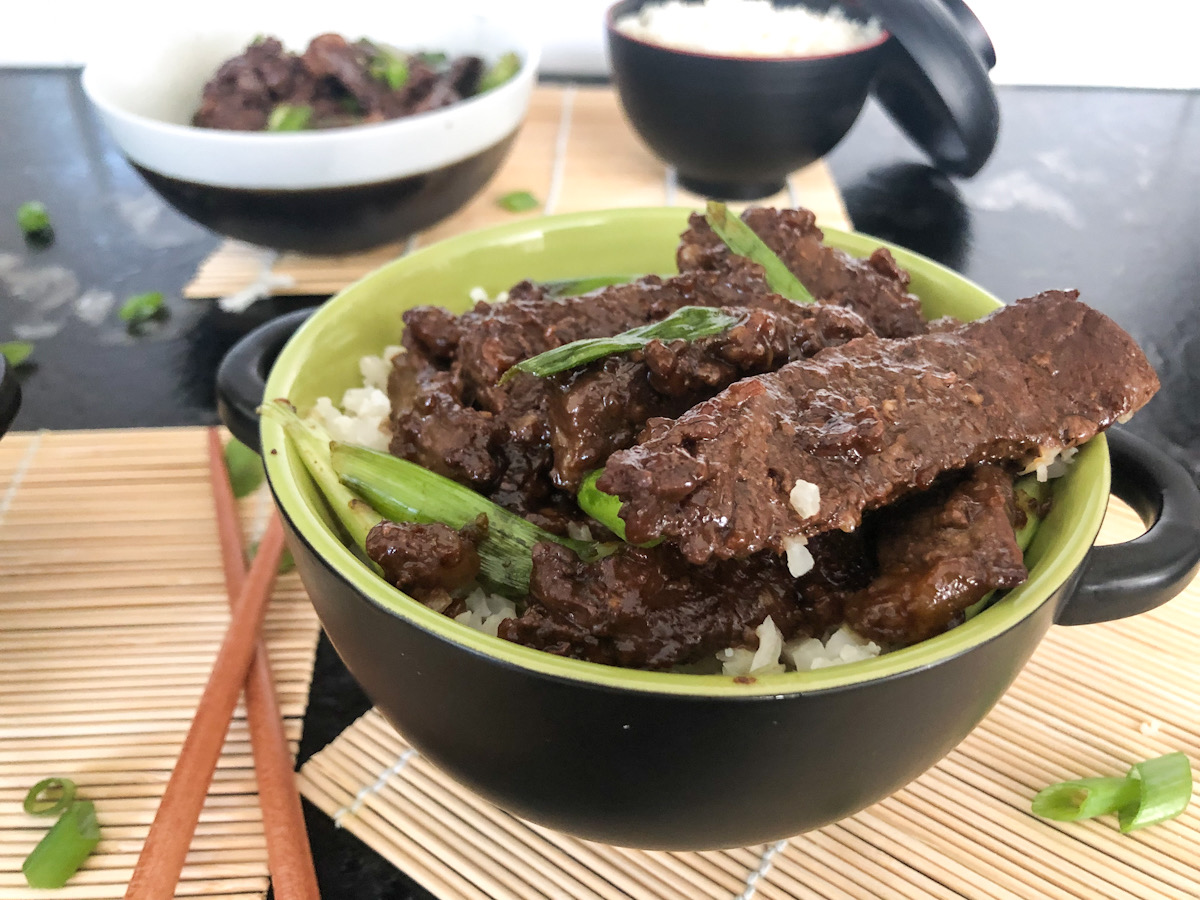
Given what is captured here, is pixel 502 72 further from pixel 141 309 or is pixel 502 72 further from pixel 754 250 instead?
pixel 754 250

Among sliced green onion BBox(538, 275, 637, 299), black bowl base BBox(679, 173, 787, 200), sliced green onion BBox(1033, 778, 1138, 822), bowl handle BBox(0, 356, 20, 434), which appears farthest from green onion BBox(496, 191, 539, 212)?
sliced green onion BBox(1033, 778, 1138, 822)

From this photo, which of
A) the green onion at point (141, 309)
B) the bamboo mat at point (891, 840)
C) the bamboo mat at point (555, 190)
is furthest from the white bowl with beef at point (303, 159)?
the bamboo mat at point (891, 840)

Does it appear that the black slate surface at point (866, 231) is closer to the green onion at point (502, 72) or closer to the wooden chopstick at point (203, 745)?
the wooden chopstick at point (203, 745)

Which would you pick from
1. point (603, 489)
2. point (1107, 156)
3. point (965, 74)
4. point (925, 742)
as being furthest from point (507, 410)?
point (1107, 156)

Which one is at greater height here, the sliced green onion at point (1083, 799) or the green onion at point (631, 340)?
the green onion at point (631, 340)

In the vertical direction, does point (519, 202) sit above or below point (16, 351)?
above

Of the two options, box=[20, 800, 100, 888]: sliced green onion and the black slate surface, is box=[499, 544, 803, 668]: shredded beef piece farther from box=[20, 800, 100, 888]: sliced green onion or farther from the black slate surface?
box=[20, 800, 100, 888]: sliced green onion

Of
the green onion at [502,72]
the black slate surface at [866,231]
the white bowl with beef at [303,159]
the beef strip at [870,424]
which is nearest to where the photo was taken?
the beef strip at [870,424]

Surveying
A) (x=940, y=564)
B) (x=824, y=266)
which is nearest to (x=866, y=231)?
(x=824, y=266)
